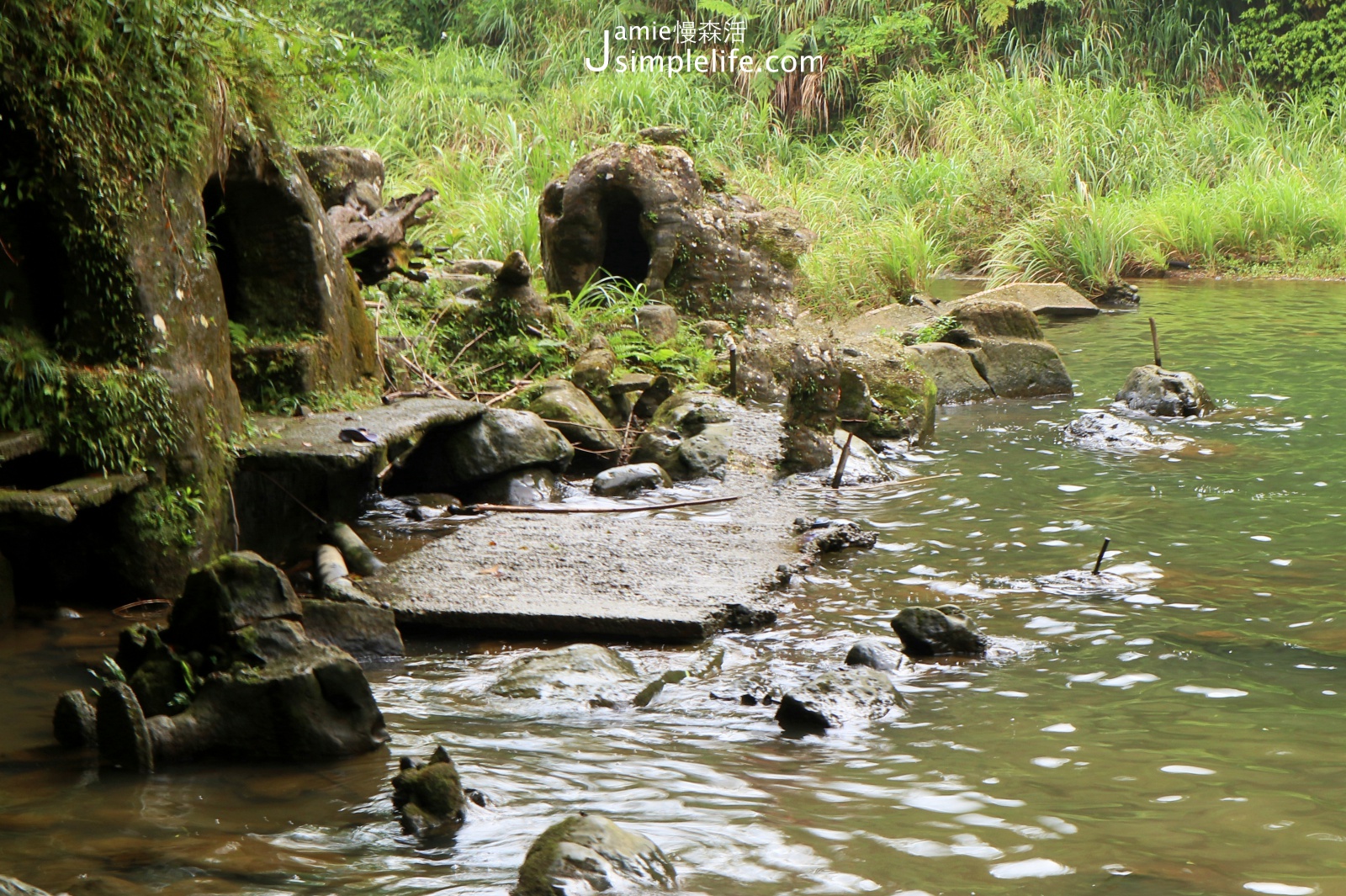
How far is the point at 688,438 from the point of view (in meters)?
8.37

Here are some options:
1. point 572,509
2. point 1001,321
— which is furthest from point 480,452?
point 1001,321

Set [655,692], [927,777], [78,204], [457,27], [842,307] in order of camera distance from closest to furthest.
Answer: [927,777], [655,692], [78,204], [842,307], [457,27]

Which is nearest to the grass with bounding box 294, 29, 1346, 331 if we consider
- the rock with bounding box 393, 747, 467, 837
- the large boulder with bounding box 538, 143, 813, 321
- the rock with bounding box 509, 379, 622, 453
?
the large boulder with bounding box 538, 143, 813, 321

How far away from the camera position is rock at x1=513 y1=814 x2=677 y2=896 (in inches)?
114

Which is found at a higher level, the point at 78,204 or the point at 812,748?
the point at 78,204

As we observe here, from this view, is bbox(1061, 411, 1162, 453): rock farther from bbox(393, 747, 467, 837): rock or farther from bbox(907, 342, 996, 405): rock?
bbox(393, 747, 467, 837): rock

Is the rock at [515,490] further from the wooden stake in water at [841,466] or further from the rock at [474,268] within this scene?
the rock at [474,268]

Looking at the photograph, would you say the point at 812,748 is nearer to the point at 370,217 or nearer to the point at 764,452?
the point at 764,452

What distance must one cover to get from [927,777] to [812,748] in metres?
0.41

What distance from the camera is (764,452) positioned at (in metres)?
8.47

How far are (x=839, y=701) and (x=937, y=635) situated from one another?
82 centimetres

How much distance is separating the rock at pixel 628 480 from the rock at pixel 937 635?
9.53 feet

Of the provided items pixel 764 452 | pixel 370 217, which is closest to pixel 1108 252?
pixel 764 452

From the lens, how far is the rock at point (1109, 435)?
897 centimetres
